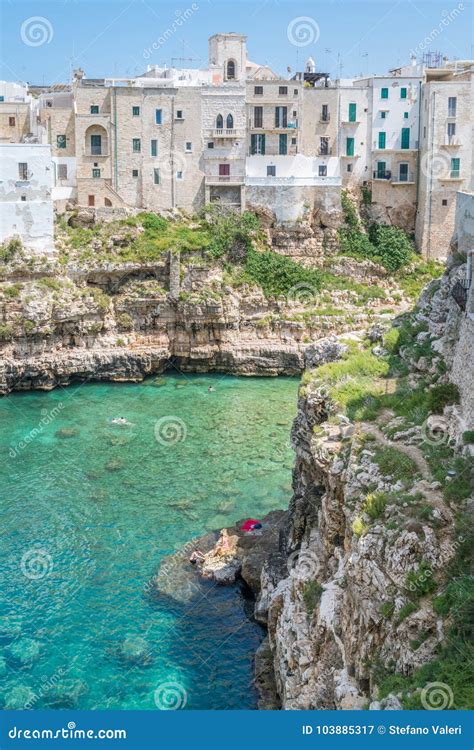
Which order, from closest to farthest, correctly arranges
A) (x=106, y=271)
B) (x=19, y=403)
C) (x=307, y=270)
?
(x=19, y=403), (x=106, y=271), (x=307, y=270)

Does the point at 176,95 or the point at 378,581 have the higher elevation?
the point at 176,95

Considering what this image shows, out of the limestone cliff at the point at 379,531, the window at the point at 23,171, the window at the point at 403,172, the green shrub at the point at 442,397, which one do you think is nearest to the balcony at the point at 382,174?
the window at the point at 403,172


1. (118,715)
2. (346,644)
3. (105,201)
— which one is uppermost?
(105,201)

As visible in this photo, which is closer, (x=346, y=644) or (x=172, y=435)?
(x=346, y=644)

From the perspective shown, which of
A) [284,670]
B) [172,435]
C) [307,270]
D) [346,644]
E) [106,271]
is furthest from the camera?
[307,270]

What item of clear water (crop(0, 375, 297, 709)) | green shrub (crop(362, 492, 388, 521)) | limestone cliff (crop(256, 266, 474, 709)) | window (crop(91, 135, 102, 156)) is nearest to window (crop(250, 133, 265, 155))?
window (crop(91, 135, 102, 156))

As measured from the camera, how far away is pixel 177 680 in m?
20.0

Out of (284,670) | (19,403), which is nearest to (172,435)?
(19,403)

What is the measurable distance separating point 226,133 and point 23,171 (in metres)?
11.6

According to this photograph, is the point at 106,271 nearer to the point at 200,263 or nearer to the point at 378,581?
the point at 200,263

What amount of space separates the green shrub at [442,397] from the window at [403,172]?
32553 millimetres

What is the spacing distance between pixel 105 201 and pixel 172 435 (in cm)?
1769

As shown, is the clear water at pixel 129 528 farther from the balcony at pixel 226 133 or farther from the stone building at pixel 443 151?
the balcony at pixel 226 133

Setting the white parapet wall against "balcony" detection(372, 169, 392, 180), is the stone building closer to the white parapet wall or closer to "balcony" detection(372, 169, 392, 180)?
"balcony" detection(372, 169, 392, 180)
